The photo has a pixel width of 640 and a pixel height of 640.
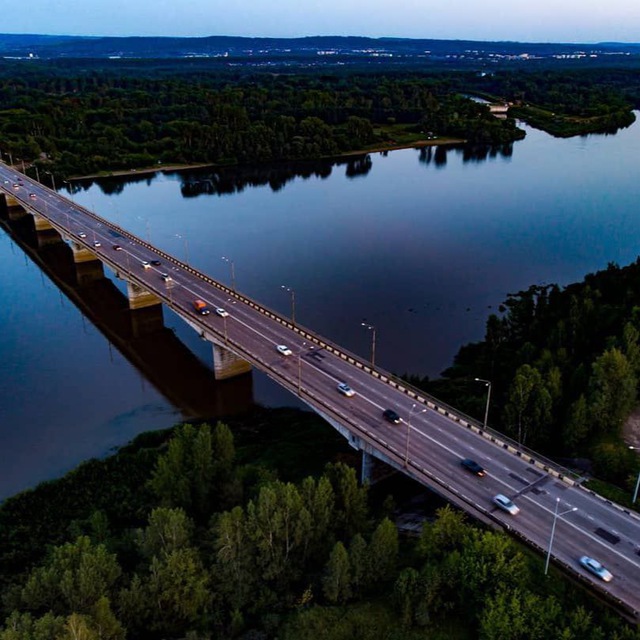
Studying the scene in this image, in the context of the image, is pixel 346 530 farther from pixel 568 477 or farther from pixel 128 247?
pixel 128 247

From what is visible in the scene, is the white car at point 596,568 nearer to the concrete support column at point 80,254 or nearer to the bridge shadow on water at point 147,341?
the bridge shadow on water at point 147,341

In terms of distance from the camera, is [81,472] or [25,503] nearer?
[25,503]

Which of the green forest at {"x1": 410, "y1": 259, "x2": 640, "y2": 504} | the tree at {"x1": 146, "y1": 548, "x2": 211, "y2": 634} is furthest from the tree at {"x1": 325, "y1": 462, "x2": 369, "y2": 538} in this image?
the green forest at {"x1": 410, "y1": 259, "x2": 640, "y2": 504}

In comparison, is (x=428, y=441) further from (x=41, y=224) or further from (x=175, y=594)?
(x=41, y=224)

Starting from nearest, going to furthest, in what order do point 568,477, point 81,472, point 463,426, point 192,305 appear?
point 568,477, point 463,426, point 81,472, point 192,305

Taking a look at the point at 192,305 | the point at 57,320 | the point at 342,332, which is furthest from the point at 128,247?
the point at 342,332

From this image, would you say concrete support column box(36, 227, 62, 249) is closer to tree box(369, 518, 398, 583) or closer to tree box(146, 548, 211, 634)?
Answer: tree box(146, 548, 211, 634)

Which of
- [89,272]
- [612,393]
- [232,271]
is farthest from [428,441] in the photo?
[89,272]
